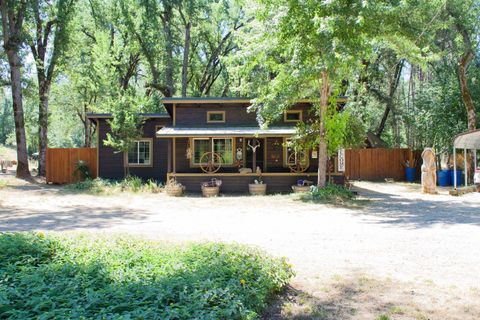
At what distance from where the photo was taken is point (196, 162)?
18.8 meters

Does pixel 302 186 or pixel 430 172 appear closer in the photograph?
pixel 302 186

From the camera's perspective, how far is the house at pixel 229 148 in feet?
56.5

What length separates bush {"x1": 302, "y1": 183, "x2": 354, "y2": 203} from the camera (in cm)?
1388

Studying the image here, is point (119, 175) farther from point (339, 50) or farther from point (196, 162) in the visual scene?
point (339, 50)

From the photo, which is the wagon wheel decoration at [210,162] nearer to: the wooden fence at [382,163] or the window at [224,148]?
the window at [224,148]

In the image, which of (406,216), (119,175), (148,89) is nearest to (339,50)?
(406,216)

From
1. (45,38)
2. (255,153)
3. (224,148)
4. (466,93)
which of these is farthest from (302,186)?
(45,38)

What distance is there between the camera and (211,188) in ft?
53.4

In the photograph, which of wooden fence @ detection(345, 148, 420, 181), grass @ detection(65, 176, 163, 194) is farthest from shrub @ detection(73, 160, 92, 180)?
wooden fence @ detection(345, 148, 420, 181)

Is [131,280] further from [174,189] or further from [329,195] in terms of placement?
[174,189]

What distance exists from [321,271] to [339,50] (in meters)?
8.87

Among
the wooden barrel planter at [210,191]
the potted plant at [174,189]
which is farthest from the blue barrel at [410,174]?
the potted plant at [174,189]

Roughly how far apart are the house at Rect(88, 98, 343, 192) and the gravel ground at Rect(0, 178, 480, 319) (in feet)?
7.71

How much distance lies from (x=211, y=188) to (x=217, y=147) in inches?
118
